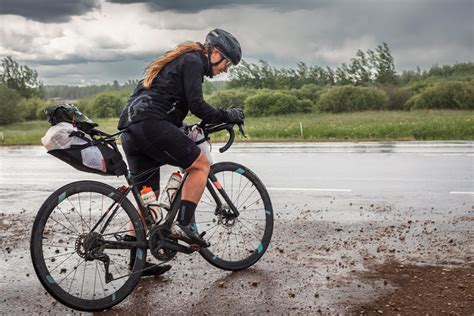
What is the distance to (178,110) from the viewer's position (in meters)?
4.85

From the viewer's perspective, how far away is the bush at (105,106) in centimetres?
5050

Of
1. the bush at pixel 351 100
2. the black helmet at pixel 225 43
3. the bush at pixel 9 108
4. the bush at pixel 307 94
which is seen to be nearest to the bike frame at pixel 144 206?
the black helmet at pixel 225 43

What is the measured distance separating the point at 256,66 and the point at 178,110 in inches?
2704

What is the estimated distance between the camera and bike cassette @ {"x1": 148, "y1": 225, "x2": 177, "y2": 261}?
476cm

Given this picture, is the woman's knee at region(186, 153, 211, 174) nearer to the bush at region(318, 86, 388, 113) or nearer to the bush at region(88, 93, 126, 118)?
the bush at region(88, 93, 126, 118)

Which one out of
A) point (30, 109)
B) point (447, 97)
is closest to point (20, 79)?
point (30, 109)

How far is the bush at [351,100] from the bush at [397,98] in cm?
82

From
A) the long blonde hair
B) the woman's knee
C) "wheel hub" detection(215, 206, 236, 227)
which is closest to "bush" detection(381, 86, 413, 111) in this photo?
"wheel hub" detection(215, 206, 236, 227)

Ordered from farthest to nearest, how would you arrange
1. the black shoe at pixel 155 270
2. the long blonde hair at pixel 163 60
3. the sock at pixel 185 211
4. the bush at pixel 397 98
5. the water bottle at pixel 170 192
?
1. the bush at pixel 397 98
2. the black shoe at pixel 155 270
3. the water bottle at pixel 170 192
4. the sock at pixel 185 211
5. the long blonde hair at pixel 163 60

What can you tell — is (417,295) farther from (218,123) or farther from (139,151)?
(139,151)

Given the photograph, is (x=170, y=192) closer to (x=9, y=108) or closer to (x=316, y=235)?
(x=316, y=235)

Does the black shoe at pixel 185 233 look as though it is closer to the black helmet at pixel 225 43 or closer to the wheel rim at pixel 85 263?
the wheel rim at pixel 85 263

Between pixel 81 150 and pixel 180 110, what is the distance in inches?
34.6

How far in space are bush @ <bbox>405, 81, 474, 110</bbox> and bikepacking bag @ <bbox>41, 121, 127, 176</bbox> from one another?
150 ft
